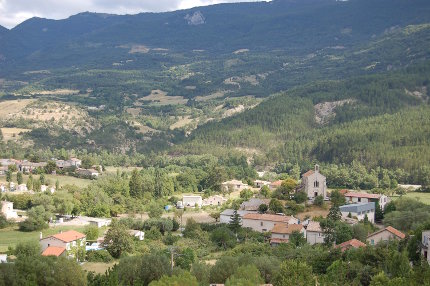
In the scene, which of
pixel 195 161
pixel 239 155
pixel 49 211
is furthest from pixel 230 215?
pixel 239 155

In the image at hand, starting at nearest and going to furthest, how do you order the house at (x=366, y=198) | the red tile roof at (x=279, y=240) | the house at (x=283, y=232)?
the red tile roof at (x=279, y=240)
the house at (x=283, y=232)
the house at (x=366, y=198)

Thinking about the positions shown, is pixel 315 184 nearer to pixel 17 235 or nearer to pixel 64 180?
pixel 17 235

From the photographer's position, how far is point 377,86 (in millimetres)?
135000

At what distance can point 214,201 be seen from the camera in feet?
235

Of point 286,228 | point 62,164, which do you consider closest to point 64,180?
point 62,164

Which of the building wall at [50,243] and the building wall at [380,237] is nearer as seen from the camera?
the building wall at [380,237]

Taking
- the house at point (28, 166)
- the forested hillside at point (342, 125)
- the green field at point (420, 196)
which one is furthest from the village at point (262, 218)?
the forested hillside at point (342, 125)

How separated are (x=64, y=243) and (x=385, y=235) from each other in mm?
22494

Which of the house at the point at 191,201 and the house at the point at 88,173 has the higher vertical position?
the house at the point at 88,173

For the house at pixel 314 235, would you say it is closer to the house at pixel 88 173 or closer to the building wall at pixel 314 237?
the building wall at pixel 314 237

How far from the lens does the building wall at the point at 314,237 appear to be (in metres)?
49.5

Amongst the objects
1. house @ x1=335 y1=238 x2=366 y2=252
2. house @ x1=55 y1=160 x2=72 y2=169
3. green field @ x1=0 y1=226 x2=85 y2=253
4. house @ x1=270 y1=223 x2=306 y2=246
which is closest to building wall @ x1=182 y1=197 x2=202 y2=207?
green field @ x1=0 y1=226 x2=85 y2=253

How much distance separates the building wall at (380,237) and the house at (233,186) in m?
30.3

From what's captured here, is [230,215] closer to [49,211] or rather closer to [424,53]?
[49,211]
